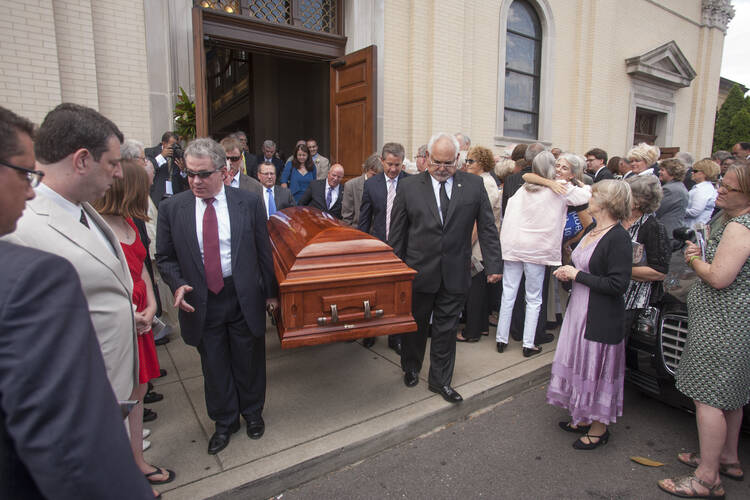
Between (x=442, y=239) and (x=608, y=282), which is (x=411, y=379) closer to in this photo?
(x=442, y=239)

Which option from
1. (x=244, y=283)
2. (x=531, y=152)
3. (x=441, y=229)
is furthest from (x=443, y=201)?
(x=531, y=152)

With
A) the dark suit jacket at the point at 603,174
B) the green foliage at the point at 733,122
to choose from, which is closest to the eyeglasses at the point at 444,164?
the dark suit jacket at the point at 603,174

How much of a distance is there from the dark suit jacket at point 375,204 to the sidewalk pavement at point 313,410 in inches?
46.4

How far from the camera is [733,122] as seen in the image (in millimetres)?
19000

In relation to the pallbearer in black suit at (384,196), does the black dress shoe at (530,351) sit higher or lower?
lower

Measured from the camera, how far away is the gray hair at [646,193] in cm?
292

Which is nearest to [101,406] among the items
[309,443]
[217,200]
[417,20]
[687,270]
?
[217,200]

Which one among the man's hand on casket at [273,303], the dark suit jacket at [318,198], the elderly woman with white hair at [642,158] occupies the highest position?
the elderly woman with white hair at [642,158]

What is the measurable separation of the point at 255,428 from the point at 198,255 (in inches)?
45.2

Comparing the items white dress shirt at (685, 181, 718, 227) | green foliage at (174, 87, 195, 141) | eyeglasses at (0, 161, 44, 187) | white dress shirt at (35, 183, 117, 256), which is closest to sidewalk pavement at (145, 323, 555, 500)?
white dress shirt at (35, 183, 117, 256)

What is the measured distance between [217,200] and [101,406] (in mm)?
1933

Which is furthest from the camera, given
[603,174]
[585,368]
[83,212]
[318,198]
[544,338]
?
[603,174]

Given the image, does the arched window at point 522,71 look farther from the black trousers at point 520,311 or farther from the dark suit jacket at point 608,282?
the dark suit jacket at point 608,282

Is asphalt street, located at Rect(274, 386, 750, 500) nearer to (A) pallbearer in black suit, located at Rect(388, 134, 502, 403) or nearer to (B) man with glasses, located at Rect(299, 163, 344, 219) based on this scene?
(A) pallbearer in black suit, located at Rect(388, 134, 502, 403)
